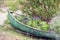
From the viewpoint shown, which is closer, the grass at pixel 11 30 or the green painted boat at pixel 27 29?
the green painted boat at pixel 27 29

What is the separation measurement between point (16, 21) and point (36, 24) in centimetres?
70

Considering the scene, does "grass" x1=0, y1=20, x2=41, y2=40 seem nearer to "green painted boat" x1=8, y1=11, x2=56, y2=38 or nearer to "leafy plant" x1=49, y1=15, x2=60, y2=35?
"green painted boat" x1=8, y1=11, x2=56, y2=38

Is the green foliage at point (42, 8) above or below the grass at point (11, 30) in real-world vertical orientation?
→ above

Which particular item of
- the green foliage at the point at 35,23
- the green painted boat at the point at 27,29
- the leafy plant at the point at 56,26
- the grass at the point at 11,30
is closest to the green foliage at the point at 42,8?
the green foliage at the point at 35,23

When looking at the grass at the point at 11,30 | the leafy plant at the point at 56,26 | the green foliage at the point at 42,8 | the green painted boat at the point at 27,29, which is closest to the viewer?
the leafy plant at the point at 56,26

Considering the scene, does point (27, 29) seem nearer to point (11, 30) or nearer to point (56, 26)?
point (11, 30)

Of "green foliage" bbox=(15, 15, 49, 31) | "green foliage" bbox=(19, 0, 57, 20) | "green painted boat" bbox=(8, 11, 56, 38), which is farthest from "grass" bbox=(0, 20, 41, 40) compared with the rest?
"green foliage" bbox=(19, 0, 57, 20)

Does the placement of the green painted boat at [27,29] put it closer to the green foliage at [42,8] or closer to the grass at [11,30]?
the grass at [11,30]

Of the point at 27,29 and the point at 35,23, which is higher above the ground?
the point at 35,23

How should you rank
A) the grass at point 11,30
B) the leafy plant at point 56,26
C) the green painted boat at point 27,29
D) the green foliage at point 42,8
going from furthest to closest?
the green foliage at point 42,8 → the grass at point 11,30 → the green painted boat at point 27,29 → the leafy plant at point 56,26

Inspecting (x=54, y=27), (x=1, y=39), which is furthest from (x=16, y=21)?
(x=54, y=27)

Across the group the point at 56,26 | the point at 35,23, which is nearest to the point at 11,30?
the point at 35,23

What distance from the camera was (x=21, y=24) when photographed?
819 centimetres

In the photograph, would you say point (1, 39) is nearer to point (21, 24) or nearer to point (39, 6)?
point (21, 24)
